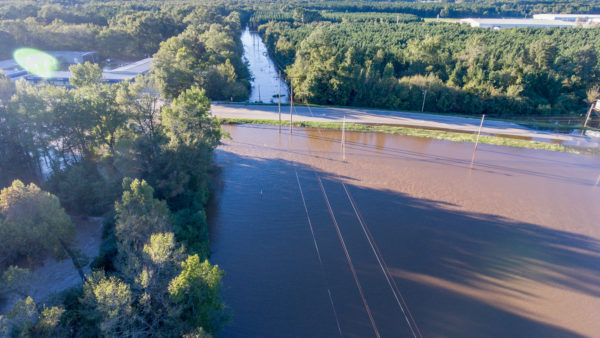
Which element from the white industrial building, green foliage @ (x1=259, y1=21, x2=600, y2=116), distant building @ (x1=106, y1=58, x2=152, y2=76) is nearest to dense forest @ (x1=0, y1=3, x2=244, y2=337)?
the white industrial building

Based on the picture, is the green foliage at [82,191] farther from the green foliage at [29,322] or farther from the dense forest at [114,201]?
the green foliage at [29,322]

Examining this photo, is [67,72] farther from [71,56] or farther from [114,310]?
[114,310]

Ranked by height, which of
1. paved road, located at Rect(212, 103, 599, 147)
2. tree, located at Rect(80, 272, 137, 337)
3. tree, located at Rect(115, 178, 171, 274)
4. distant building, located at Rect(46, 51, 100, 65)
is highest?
distant building, located at Rect(46, 51, 100, 65)

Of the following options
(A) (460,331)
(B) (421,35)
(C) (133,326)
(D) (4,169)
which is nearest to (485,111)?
(B) (421,35)

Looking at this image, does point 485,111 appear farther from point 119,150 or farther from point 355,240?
point 119,150

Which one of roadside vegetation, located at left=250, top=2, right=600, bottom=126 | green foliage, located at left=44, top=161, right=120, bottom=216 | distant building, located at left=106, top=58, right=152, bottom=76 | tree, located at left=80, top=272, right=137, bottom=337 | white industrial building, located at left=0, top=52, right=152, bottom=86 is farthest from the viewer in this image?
distant building, located at left=106, top=58, right=152, bottom=76

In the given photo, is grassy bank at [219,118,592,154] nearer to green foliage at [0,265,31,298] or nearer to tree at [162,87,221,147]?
tree at [162,87,221,147]

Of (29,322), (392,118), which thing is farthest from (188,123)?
(392,118)
